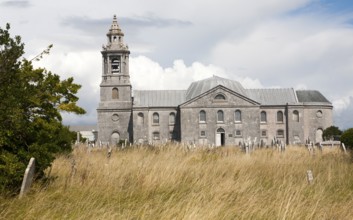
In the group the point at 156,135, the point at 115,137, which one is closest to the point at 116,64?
the point at 115,137

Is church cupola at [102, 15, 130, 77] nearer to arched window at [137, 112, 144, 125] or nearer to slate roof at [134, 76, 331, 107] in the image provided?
slate roof at [134, 76, 331, 107]

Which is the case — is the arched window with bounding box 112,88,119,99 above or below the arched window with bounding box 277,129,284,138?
above

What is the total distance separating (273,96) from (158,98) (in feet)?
45.4

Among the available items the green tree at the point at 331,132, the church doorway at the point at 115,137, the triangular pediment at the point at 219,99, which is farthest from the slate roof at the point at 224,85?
the green tree at the point at 331,132

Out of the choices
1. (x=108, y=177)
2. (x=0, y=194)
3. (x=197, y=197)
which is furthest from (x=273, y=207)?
(x=0, y=194)

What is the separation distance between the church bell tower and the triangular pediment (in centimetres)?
710

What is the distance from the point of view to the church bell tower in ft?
182

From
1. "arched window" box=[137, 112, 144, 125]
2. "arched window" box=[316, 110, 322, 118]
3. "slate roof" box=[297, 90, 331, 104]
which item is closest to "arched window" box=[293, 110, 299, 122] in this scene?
"slate roof" box=[297, 90, 331, 104]

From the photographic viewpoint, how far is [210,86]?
56.7 metres

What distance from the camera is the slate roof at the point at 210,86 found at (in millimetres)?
56881

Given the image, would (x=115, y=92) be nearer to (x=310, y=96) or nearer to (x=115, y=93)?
(x=115, y=93)

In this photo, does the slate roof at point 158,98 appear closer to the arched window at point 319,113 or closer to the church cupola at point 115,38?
the church cupola at point 115,38

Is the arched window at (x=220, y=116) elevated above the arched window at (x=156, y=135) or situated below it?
above

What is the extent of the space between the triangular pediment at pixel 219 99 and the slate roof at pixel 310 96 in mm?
6592
